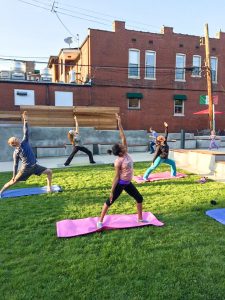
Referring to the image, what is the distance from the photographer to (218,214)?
6.12m

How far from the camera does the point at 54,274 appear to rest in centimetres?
391

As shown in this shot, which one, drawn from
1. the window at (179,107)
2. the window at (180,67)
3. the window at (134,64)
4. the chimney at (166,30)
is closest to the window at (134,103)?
the window at (134,64)

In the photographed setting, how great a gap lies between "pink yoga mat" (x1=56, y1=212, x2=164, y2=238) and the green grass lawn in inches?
5.9

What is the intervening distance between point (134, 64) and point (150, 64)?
5.46 ft

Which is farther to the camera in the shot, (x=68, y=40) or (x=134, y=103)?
(x=68, y=40)

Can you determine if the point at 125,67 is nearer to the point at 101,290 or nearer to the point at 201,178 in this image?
the point at 201,178

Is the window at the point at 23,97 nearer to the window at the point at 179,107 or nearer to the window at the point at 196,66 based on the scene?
the window at the point at 179,107

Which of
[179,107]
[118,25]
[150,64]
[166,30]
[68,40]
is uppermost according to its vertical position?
[166,30]

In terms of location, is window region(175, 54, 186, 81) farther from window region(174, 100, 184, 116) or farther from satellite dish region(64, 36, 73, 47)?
satellite dish region(64, 36, 73, 47)

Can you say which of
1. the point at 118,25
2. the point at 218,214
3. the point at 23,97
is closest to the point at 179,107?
the point at 118,25

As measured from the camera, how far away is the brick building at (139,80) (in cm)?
2445

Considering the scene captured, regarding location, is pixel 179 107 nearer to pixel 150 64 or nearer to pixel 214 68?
pixel 150 64

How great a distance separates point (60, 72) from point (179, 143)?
18.8 meters

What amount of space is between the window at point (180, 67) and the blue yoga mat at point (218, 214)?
943 inches
